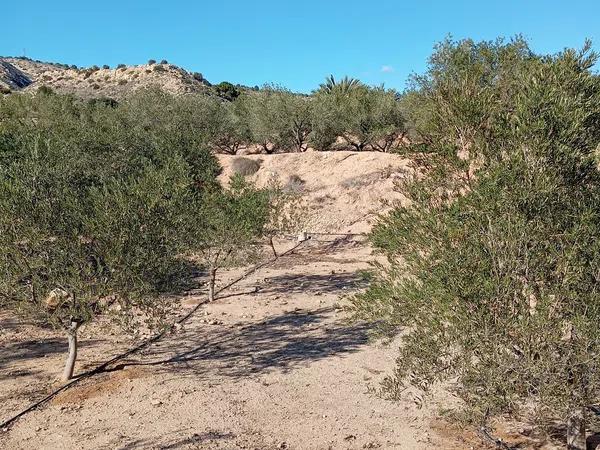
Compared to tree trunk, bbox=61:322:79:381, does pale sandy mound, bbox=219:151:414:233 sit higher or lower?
higher

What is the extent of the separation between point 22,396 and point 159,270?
4555mm

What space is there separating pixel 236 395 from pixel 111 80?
10624cm

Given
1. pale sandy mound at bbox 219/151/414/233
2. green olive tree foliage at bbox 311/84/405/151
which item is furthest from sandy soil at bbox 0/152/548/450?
green olive tree foliage at bbox 311/84/405/151

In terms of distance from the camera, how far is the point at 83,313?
1254 cm

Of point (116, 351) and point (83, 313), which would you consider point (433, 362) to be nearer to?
point (83, 313)

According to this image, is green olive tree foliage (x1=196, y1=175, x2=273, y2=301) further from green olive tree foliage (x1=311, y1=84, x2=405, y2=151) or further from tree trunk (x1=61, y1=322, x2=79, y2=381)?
green olive tree foliage (x1=311, y1=84, x2=405, y2=151)

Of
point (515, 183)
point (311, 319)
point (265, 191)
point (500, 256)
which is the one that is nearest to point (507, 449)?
point (500, 256)

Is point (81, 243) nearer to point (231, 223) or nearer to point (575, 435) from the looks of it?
point (231, 223)

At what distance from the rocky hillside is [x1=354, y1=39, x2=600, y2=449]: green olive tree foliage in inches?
3520

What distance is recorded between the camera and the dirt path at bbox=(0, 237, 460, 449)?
37.2ft

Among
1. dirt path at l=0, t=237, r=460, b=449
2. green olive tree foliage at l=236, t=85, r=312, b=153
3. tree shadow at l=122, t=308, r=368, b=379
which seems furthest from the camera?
green olive tree foliage at l=236, t=85, r=312, b=153

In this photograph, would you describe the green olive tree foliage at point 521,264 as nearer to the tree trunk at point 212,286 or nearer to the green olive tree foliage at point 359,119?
the tree trunk at point 212,286

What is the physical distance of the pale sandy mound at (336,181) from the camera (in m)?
36.7

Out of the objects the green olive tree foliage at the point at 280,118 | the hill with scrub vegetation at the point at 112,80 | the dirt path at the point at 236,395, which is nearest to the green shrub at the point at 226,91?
the hill with scrub vegetation at the point at 112,80
